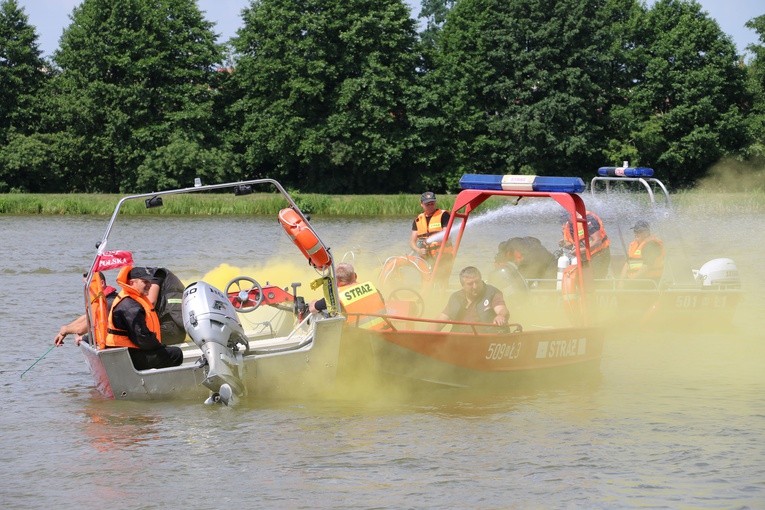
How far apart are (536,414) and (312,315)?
7.60ft

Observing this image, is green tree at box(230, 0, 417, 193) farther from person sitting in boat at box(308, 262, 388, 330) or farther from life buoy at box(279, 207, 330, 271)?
life buoy at box(279, 207, 330, 271)

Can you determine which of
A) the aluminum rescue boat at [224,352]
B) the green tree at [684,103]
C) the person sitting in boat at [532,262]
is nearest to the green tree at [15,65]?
the green tree at [684,103]

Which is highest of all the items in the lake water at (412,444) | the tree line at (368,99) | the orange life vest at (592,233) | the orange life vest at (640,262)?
the tree line at (368,99)

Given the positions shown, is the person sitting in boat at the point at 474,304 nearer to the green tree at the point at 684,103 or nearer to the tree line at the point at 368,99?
the tree line at the point at 368,99

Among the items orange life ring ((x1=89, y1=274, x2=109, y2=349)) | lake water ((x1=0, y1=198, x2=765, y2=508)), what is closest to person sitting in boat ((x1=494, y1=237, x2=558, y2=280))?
lake water ((x1=0, y1=198, x2=765, y2=508))

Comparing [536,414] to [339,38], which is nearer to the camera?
[536,414]

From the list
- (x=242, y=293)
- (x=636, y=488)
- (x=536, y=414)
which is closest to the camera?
(x=636, y=488)

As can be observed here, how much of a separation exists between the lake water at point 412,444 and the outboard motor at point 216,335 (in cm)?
36

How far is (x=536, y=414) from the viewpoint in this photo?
11.7 metres

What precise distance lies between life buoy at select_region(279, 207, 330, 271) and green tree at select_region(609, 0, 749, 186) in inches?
1979

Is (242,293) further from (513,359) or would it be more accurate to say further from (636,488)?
(636,488)

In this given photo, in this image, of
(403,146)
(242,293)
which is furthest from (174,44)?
(242,293)

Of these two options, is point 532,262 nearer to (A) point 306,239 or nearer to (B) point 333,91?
(A) point 306,239

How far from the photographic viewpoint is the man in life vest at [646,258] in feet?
55.0
